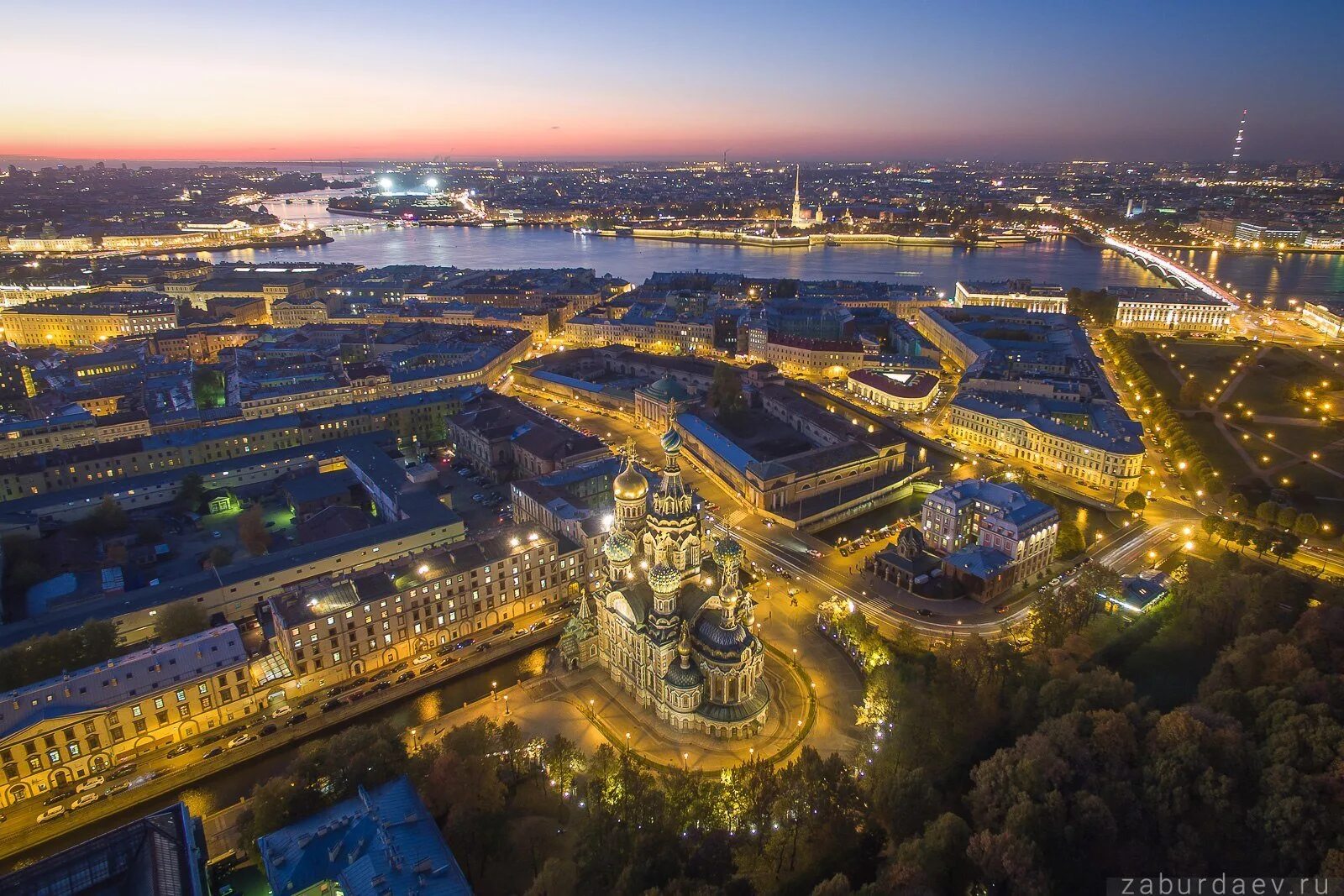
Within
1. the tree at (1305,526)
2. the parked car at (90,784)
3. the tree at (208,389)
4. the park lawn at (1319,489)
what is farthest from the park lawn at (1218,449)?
the tree at (208,389)

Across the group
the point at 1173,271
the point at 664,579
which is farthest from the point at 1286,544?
the point at 1173,271

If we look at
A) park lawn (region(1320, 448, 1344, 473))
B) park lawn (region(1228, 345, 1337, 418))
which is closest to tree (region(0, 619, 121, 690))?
park lawn (region(1320, 448, 1344, 473))

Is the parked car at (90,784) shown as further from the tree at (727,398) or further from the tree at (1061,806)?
the tree at (727,398)

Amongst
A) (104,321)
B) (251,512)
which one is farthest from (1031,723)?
(104,321)

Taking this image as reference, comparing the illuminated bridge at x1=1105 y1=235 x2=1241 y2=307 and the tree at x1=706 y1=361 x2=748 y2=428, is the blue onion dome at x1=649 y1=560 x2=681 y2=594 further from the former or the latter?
the illuminated bridge at x1=1105 y1=235 x2=1241 y2=307

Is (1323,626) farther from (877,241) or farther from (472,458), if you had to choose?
(877,241)

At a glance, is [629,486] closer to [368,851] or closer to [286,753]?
[368,851]
